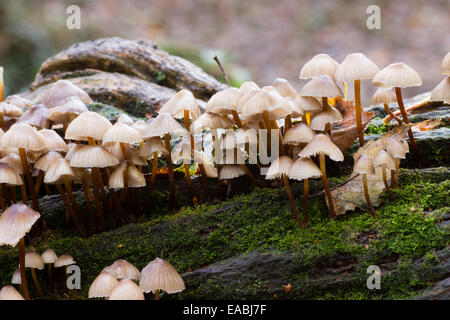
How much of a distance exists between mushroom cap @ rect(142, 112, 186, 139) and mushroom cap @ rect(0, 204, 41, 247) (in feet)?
2.55

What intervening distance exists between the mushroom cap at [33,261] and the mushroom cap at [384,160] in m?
1.96

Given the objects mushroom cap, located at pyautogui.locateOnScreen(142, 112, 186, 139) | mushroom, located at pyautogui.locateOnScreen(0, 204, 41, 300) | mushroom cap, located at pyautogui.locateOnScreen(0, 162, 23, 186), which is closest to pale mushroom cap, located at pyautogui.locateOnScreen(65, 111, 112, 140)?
mushroom cap, located at pyautogui.locateOnScreen(142, 112, 186, 139)

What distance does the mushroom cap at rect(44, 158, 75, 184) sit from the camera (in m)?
2.37

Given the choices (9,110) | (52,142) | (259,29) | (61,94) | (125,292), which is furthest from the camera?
(259,29)

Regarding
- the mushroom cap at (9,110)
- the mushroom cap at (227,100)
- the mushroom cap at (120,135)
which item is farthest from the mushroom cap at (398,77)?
the mushroom cap at (9,110)

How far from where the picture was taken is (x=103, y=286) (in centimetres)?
217

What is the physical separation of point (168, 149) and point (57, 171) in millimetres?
675

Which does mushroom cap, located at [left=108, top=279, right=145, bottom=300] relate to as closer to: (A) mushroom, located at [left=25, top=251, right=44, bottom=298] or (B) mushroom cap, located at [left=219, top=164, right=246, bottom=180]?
(A) mushroom, located at [left=25, top=251, right=44, bottom=298]

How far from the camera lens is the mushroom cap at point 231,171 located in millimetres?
2678

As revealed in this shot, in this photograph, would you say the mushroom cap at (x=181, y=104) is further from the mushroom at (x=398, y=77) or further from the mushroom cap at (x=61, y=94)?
the mushroom at (x=398, y=77)

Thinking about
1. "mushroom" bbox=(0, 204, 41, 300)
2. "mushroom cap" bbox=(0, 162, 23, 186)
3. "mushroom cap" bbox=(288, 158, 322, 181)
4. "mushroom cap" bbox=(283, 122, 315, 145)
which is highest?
"mushroom cap" bbox=(283, 122, 315, 145)

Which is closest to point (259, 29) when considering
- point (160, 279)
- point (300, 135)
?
point (300, 135)

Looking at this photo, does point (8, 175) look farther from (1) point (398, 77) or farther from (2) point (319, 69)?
(1) point (398, 77)
